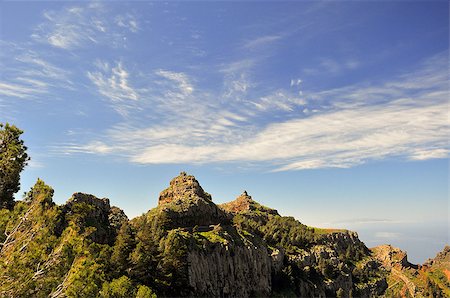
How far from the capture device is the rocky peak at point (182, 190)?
131m

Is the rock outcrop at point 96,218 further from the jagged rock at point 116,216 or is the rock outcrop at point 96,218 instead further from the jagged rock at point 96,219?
the jagged rock at point 116,216

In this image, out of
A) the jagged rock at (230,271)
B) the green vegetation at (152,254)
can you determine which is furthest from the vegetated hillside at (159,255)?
the jagged rock at (230,271)

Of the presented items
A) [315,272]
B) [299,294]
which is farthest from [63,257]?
[315,272]

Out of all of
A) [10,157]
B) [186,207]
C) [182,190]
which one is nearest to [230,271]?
[186,207]

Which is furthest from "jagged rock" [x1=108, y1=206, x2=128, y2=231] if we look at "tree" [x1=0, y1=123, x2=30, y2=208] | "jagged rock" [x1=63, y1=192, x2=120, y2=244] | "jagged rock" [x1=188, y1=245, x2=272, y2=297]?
"tree" [x1=0, y1=123, x2=30, y2=208]

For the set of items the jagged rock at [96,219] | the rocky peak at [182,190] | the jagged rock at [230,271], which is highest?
the rocky peak at [182,190]

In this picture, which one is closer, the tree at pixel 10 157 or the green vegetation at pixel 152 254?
the green vegetation at pixel 152 254

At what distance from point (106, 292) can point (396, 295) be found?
20707 cm

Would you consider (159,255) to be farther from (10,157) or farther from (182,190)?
(182,190)

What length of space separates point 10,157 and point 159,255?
53429 millimetres

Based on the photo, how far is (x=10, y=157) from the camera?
94.2 feet

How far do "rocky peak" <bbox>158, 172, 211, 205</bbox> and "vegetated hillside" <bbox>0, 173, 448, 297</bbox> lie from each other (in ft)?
1.96

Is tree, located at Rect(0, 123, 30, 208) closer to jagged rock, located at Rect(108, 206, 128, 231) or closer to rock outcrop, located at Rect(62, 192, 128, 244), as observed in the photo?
rock outcrop, located at Rect(62, 192, 128, 244)

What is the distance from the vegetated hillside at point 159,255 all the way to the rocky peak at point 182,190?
597 millimetres
